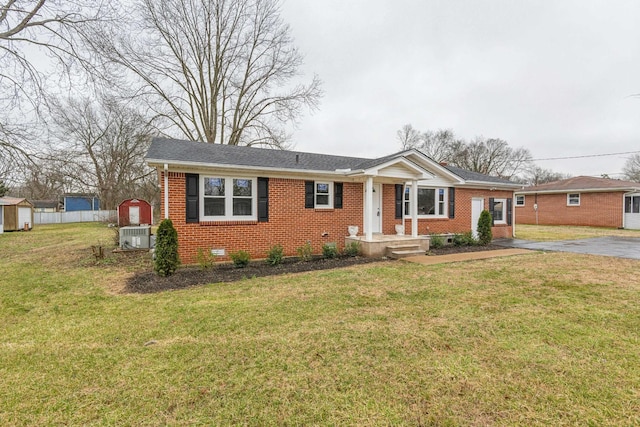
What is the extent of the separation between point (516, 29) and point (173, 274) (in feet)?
53.7

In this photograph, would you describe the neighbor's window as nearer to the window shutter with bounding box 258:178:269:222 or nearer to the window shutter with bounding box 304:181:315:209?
the window shutter with bounding box 304:181:315:209

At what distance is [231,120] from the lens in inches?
862

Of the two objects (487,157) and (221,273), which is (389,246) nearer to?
(221,273)

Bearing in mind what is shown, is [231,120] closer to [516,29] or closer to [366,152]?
[516,29]

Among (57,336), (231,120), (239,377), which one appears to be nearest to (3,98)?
(57,336)

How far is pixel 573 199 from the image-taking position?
2264 centimetres

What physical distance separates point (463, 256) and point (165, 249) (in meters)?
8.86

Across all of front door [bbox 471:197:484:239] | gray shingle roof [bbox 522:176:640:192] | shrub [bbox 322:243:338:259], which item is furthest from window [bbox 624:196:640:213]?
shrub [bbox 322:243:338:259]

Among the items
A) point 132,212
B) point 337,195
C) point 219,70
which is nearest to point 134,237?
point 132,212

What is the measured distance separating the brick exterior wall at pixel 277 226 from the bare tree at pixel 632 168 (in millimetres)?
49343

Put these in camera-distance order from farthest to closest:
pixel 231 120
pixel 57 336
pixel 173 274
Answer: pixel 231 120 → pixel 173 274 → pixel 57 336

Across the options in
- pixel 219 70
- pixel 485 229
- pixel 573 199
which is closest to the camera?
pixel 485 229

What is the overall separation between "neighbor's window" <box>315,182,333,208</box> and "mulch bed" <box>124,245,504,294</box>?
2021mm

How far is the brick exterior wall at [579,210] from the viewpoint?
20.9m
